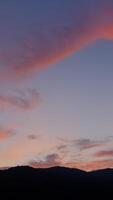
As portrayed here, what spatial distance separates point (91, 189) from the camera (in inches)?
7264

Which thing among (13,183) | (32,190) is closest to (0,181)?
(13,183)

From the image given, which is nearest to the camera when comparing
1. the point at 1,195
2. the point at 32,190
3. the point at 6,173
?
the point at 1,195

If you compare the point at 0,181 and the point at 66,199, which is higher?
the point at 0,181

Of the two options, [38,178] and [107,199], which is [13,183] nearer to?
[38,178]

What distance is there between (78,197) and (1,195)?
3686 cm

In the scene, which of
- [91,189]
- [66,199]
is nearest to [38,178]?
[91,189]

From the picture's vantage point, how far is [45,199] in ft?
509

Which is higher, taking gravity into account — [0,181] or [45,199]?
[0,181]

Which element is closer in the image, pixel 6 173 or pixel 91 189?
pixel 91 189

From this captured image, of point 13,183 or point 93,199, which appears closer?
point 93,199

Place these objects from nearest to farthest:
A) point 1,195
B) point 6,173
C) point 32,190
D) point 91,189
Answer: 1. point 1,195
2. point 32,190
3. point 91,189
4. point 6,173

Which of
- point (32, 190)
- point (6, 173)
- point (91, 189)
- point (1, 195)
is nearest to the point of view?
point (1, 195)

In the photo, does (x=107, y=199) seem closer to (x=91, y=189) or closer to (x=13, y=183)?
(x=91, y=189)

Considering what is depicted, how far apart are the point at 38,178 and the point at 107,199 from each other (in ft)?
174
